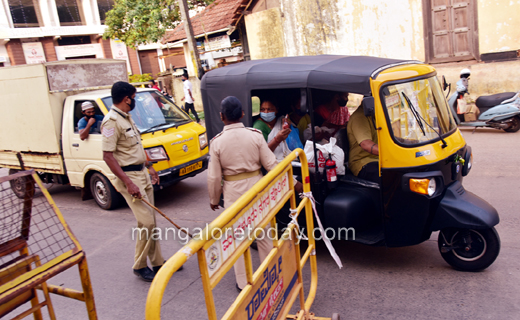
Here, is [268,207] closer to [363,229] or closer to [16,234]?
[363,229]

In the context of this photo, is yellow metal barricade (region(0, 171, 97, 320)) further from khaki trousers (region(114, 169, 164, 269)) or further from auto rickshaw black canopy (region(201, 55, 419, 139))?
auto rickshaw black canopy (region(201, 55, 419, 139))

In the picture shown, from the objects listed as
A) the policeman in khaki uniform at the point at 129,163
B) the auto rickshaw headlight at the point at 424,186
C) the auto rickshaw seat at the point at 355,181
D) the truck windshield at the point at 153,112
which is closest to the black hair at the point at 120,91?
the policeman in khaki uniform at the point at 129,163

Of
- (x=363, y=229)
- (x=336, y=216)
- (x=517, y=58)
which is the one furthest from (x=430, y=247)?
(x=517, y=58)

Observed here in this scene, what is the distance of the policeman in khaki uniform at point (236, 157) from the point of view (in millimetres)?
3473

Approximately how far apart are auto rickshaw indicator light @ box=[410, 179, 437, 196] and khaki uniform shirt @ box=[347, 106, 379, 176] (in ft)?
1.93

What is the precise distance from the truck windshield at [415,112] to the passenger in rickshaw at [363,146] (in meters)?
0.35

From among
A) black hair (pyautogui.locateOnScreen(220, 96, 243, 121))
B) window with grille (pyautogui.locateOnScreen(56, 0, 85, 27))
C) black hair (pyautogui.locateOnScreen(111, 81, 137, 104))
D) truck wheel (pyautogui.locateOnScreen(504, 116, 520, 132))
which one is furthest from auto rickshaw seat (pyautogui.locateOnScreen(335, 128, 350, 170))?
window with grille (pyautogui.locateOnScreen(56, 0, 85, 27))

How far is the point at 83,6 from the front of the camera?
30.3m

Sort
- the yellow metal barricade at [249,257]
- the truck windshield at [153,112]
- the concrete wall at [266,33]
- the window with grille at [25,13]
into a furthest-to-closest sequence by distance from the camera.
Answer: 1. the window with grille at [25,13]
2. the concrete wall at [266,33]
3. the truck windshield at [153,112]
4. the yellow metal barricade at [249,257]

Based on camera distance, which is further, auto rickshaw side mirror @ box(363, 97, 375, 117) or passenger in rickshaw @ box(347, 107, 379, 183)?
passenger in rickshaw @ box(347, 107, 379, 183)

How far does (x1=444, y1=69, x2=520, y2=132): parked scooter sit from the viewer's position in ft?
28.1

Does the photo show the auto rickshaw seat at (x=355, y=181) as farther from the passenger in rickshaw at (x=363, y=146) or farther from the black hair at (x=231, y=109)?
the black hair at (x=231, y=109)

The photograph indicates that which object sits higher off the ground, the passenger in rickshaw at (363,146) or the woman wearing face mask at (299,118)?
the woman wearing face mask at (299,118)

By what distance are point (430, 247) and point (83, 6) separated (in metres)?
32.3
